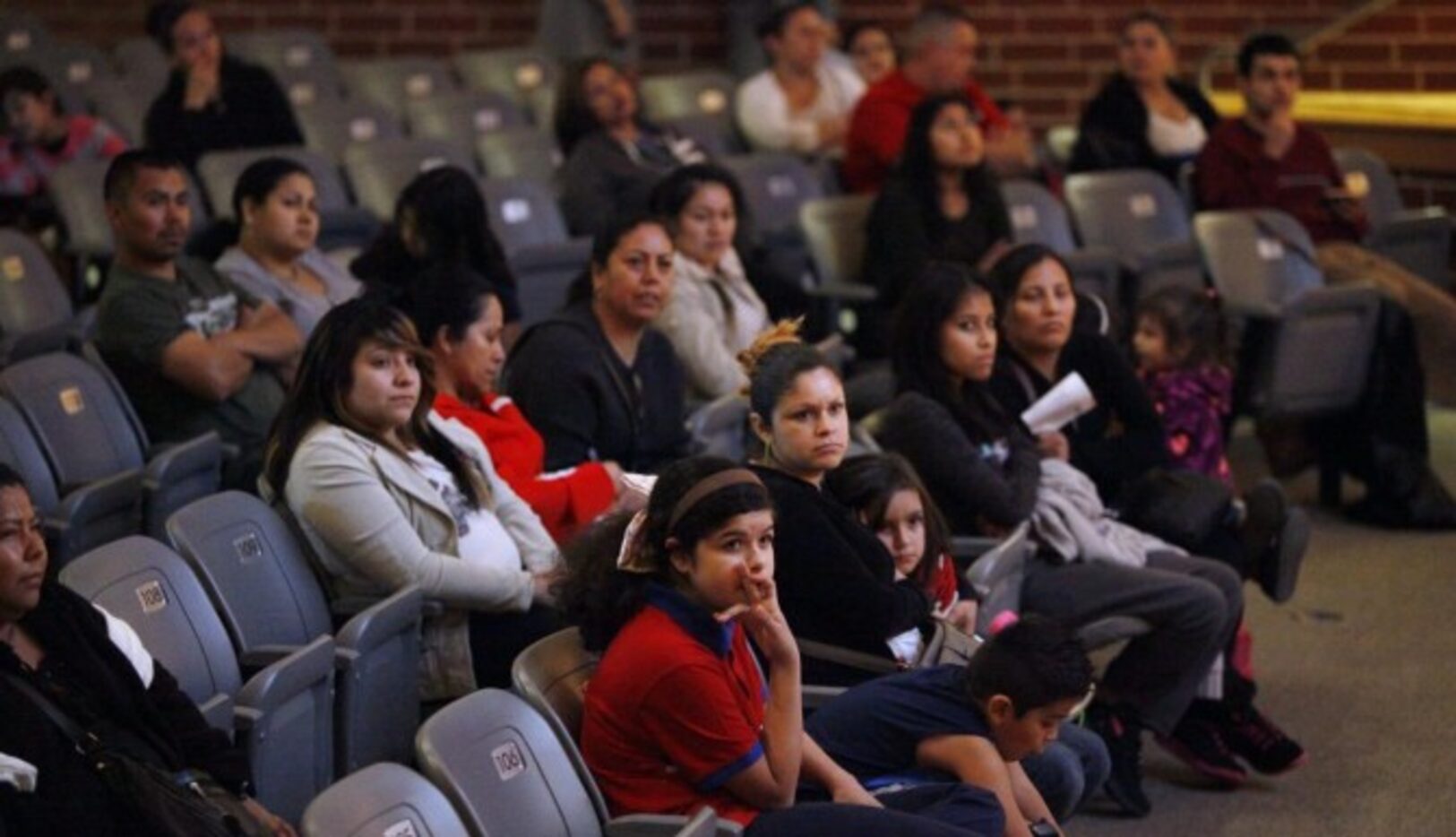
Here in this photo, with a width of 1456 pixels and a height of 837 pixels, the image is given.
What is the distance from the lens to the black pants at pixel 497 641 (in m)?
4.44

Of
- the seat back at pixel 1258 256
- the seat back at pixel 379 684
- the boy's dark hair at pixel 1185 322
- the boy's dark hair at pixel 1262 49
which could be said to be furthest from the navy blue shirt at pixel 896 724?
the boy's dark hair at pixel 1262 49

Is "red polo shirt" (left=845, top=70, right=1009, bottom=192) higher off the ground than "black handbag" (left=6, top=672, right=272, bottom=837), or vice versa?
"red polo shirt" (left=845, top=70, right=1009, bottom=192)

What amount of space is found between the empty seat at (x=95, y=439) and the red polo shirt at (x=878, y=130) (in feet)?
10.7

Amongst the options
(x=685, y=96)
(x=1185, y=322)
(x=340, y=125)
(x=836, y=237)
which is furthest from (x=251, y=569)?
(x=685, y=96)

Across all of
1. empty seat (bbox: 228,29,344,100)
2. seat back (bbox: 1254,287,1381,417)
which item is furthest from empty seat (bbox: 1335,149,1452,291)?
empty seat (bbox: 228,29,344,100)

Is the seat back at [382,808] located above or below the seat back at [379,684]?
above

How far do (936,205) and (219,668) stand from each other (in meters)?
3.58

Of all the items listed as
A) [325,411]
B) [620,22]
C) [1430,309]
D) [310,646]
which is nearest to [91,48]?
[620,22]

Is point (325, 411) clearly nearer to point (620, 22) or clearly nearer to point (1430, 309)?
point (1430, 309)

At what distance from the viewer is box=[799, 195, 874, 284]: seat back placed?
7.34 metres

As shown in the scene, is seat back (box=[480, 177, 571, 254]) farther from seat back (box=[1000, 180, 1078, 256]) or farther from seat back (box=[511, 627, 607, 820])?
seat back (box=[511, 627, 607, 820])

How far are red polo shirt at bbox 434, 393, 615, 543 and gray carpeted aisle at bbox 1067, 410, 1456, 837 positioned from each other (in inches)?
43.8

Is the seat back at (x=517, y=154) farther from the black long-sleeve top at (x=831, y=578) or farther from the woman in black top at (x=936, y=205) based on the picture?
the black long-sleeve top at (x=831, y=578)

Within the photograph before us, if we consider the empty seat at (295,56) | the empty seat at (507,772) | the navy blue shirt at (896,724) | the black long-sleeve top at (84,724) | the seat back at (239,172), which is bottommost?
the navy blue shirt at (896,724)
